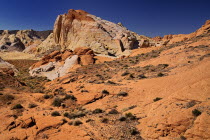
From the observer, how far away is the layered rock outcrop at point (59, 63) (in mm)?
31825

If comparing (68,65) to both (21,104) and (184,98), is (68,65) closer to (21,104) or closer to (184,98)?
(21,104)

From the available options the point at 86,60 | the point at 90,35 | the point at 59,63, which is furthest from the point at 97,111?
the point at 90,35

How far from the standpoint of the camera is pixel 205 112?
7.57 metres

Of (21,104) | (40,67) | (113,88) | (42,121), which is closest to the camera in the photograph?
(42,121)

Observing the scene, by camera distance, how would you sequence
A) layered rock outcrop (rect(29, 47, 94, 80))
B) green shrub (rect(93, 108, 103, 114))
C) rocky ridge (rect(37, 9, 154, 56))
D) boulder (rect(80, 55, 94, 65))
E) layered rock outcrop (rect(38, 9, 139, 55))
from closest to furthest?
green shrub (rect(93, 108, 103, 114)) → layered rock outcrop (rect(29, 47, 94, 80)) → boulder (rect(80, 55, 94, 65)) → rocky ridge (rect(37, 9, 154, 56)) → layered rock outcrop (rect(38, 9, 139, 55))

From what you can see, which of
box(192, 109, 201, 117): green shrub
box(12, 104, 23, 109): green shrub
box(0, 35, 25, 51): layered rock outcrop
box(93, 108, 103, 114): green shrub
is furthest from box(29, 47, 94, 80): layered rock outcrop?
box(0, 35, 25, 51): layered rock outcrop

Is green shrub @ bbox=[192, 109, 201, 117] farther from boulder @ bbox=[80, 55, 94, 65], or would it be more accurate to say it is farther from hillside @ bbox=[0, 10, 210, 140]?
boulder @ bbox=[80, 55, 94, 65]

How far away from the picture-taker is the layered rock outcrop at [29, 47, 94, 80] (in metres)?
31.8

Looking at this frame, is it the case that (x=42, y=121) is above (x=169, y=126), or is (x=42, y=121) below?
below

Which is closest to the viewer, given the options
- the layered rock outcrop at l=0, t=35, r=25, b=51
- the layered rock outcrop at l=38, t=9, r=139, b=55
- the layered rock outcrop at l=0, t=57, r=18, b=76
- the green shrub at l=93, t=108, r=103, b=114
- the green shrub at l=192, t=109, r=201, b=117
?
the green shrub at l=192, t=109, r=201, b=117

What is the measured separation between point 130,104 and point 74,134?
5427mm

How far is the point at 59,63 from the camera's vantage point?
1361 inches

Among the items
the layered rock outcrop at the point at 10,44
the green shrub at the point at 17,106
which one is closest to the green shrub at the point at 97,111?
the green shrub at the point at 17,106

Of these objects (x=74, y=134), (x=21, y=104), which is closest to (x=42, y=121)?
(x=74, y=134)
